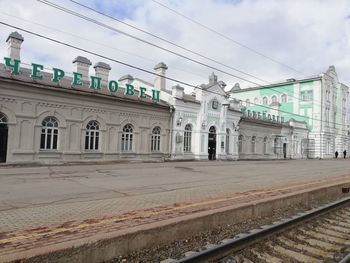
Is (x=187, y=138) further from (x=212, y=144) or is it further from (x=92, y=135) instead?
(x=92, y=135)

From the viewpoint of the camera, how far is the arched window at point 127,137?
25438mm

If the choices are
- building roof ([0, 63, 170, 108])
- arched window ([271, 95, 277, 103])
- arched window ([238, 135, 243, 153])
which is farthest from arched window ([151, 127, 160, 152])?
arched window ([271, 95, 277, 103])

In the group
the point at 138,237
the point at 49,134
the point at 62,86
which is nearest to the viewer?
the point at 138,237

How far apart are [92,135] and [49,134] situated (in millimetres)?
3192

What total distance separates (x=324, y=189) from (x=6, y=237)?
1078 cm

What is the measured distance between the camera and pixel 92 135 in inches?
928

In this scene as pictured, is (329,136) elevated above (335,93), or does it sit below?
below

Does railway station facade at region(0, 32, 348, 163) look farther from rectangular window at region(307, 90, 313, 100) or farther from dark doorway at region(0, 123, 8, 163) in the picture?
rectangular window at region(307, 90, 313, 100)

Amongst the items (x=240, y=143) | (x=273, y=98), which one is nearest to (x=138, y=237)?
(x=240, y=143)

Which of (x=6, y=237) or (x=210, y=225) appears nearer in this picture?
(x=6, y=237)

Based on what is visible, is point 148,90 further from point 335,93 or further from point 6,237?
point 335,93

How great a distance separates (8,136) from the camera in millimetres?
19484

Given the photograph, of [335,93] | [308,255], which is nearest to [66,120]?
[308,255]

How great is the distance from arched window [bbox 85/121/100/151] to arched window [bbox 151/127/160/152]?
5.33 m
